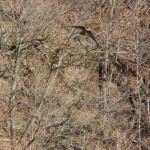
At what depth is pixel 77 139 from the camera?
1213cm

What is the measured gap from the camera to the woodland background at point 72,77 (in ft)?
36.7

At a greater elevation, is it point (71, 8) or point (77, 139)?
point (71, 8)

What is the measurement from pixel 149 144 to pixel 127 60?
12.9ft

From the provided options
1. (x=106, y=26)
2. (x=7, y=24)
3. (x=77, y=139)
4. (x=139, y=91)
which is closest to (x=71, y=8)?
(x=106, y=26)

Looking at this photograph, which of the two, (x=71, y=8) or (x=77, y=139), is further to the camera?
(x=71, y=8)

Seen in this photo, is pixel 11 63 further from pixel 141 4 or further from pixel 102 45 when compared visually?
pixel 141 4

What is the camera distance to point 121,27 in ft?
50.3

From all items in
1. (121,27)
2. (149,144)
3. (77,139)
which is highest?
(121,27)

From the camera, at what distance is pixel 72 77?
14188 millimetres

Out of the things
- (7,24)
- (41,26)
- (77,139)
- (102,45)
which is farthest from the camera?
(102,45)

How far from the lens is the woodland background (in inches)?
441

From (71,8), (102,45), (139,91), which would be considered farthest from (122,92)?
(71,8)

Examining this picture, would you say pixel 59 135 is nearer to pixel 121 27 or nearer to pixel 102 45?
pixel 102 45

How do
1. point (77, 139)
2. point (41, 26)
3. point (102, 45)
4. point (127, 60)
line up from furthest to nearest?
point (127, 60) < point (102, 45) < point (77, 139) < point (41, 26)
